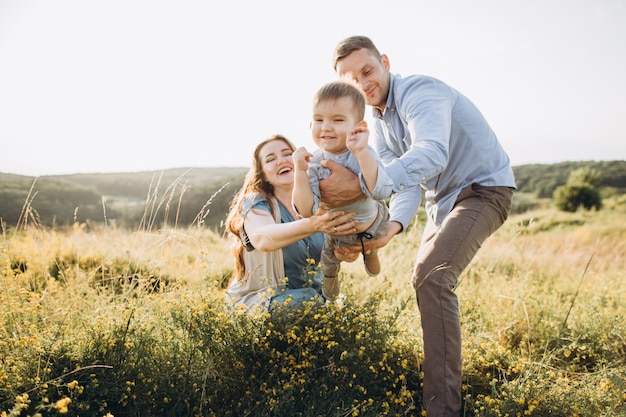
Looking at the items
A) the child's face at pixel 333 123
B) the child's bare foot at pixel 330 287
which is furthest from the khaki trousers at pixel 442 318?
the child's face at pixel 333 123

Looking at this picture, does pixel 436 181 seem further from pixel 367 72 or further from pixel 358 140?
pixel 358 140

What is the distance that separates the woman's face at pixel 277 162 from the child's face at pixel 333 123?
1082 millimetres

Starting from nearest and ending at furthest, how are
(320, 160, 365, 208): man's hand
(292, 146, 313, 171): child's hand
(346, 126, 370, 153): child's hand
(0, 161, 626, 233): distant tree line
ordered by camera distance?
(346, 126, 370, 153): child's hand < (292, 146, 313, 171): child's hand < (320, 160, 365, 208): man's hand < (0, 161, 626, 233): distant tree line

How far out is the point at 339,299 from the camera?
137 inches

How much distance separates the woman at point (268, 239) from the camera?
3.67 metres

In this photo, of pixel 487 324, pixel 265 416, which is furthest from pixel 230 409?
pixel 487 324

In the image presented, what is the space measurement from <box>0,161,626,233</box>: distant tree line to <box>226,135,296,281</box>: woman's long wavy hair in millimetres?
259

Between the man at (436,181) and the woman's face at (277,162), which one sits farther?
the woman's face at (277,162)

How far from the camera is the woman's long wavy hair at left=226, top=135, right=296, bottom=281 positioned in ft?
12.6

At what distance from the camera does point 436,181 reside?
358 cm

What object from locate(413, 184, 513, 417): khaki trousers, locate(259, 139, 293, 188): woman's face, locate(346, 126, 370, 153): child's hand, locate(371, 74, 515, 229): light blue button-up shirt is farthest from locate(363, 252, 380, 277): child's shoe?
locate(346, 126, 370, 153): child's hand

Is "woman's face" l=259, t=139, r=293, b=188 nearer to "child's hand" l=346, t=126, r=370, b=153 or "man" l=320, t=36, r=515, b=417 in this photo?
"man" l=320, t=36, r=515, b=417

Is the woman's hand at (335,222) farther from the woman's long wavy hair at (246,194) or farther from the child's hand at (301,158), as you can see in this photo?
the woman's long wavy hair at (246,194)

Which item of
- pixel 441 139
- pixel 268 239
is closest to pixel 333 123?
pixel 441 139
